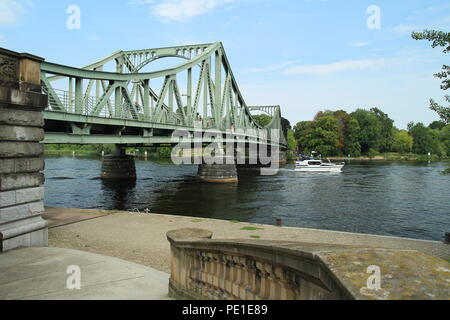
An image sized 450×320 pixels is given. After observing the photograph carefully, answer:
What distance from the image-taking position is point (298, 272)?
10.5ft

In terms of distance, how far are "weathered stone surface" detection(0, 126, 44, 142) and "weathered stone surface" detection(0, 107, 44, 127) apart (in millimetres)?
130

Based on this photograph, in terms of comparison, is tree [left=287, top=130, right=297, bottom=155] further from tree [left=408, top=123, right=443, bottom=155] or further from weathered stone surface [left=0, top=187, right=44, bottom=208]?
weathered stone surface [left=0, top=187, right=44, bottom=208]

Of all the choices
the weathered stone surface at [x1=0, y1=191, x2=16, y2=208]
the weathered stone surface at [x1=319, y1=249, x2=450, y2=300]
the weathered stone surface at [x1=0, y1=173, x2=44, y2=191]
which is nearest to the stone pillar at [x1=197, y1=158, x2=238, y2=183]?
the weathered stone surface at [x1=0, y1=173, x2=44, y2=191]

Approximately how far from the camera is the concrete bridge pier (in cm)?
4644

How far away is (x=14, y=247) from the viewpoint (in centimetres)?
896

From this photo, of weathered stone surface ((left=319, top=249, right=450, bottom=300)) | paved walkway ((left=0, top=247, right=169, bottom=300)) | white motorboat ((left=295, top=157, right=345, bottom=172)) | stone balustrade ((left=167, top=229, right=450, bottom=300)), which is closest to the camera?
weathered stone surface ((left=319, top=249, right=450, bottom=300))

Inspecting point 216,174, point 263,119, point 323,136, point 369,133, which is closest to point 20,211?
point 216,174

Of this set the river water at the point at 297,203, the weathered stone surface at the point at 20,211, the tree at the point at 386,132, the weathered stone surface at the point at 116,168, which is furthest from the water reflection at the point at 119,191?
the tree at the point at 386,132

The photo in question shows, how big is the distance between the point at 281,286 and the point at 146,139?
24063 mm

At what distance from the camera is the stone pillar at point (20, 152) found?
28.6 ft

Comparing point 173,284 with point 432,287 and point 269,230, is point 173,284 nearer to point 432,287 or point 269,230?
point 432,287

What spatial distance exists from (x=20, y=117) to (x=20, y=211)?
8.32 feet

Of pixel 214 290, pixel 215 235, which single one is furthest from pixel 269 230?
pixel 214 290

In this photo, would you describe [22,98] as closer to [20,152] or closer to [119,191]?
[20,152]
